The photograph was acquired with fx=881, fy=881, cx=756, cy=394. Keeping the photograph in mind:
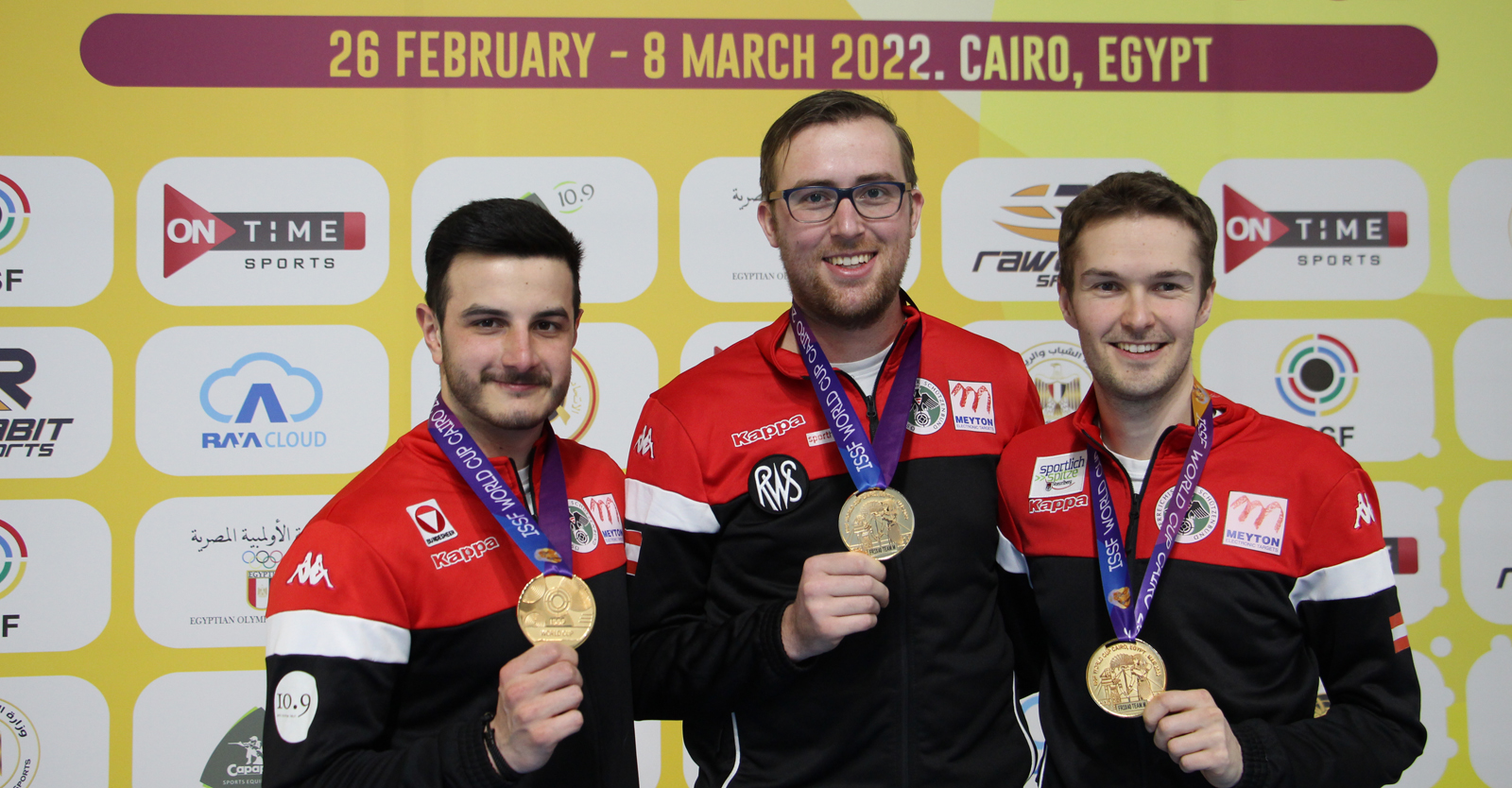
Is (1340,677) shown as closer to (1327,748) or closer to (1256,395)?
(1327,748)

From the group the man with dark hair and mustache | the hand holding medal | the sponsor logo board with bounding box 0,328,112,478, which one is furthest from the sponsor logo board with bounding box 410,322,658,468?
the hand holding medal

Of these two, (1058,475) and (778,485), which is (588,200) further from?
(1058,475)

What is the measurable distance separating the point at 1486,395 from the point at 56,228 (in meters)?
4.98

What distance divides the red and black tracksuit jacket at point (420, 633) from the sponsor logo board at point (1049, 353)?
5.96 ft

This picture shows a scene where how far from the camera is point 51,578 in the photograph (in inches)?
114

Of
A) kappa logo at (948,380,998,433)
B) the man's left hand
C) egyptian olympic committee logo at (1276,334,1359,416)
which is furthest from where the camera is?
egyptian olympic committee logo at (1276,334,1359,416)

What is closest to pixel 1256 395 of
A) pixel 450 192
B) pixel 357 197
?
pixel 450 192

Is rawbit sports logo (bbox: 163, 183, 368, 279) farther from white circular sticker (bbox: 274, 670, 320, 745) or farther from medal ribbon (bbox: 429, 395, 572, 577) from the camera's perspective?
white circular sticker (bbox: 274, 670, 320, 745)

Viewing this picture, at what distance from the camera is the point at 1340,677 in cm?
156

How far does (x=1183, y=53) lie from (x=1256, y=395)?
1.25 m

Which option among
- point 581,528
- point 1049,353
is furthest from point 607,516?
point 1049,353

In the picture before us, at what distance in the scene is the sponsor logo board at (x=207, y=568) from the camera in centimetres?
290

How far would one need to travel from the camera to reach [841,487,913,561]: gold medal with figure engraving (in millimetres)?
1568

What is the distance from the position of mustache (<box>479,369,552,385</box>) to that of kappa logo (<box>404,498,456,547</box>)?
0.24m
